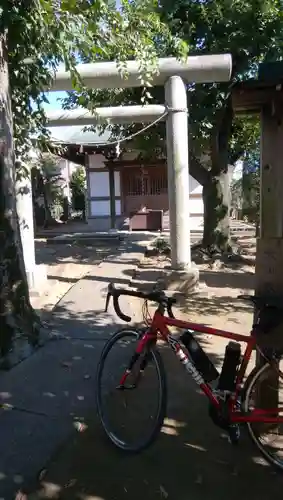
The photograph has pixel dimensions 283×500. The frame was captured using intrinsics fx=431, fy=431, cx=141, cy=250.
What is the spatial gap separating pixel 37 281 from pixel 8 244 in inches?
131

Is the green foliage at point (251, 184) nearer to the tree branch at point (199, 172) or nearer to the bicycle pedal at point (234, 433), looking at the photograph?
the tree branch at point (199, 172)

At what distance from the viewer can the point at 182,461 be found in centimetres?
259

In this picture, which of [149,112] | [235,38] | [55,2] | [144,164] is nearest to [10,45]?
[55,2]

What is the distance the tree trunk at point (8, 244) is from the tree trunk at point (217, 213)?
23.3 feet

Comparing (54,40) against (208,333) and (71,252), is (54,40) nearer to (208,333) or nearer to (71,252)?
(208,333)

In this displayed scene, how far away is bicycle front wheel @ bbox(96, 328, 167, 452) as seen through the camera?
2620mm

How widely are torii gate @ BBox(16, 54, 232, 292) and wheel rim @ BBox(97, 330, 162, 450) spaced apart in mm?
3462

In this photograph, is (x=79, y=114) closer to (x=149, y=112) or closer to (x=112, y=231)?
(x=149, y=112)

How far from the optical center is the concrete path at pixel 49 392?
2.59 m

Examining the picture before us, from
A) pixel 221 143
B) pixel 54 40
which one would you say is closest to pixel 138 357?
pixel 54 40

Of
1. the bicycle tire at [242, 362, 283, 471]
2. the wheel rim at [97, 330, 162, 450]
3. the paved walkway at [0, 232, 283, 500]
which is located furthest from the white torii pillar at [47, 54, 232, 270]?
the bicycle tire at [242, 362, 283, 471]

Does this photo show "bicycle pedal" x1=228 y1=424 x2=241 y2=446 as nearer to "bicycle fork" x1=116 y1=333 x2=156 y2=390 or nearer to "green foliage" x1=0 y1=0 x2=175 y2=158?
"bicycle fork" x1=116 y1=333 x2=156 y2=390

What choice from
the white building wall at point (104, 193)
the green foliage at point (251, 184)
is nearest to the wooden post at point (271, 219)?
the green foliage at point (251, 184)

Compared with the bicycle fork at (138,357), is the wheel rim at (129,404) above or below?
below
